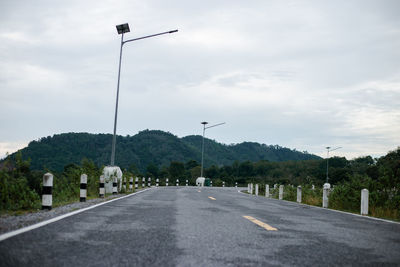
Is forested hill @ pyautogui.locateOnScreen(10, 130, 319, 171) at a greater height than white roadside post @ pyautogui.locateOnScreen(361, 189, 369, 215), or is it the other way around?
forested hill @ pyautogui.locateOnScreen(10, 130, 319, 171)

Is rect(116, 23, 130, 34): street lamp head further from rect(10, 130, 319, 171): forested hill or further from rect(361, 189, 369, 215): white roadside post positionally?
rect(10, 130, 319, 171): forested hill

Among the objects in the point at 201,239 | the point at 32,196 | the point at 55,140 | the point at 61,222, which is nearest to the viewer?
the point at 201,239

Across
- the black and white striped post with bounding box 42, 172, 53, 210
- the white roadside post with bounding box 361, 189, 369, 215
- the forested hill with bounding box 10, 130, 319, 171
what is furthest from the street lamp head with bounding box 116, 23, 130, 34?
the forested hill with bounding box 10, 130, 319, 171

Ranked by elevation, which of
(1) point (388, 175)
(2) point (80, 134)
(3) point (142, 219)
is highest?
(2) point (80, 134)

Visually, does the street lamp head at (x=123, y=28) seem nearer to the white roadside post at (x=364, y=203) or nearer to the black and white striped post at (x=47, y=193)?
the black and white striped post at (x=47, y=193)

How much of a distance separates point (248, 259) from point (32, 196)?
681 centimetres

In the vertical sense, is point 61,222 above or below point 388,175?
below

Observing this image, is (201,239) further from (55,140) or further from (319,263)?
(55,140)

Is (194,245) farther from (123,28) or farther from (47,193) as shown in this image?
(123,28)

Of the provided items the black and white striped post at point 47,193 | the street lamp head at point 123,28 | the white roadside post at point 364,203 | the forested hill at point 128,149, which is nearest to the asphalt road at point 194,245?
the black and white striped post at point 47,193

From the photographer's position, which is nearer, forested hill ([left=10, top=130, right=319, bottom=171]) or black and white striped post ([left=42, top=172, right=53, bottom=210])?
black and white striped post ([left=42, top=172, right=53, bottom=210])

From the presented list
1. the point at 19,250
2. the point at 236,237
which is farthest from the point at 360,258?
the point at 19,250

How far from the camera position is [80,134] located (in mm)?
124312

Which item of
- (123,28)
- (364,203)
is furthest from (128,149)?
(364,203)
